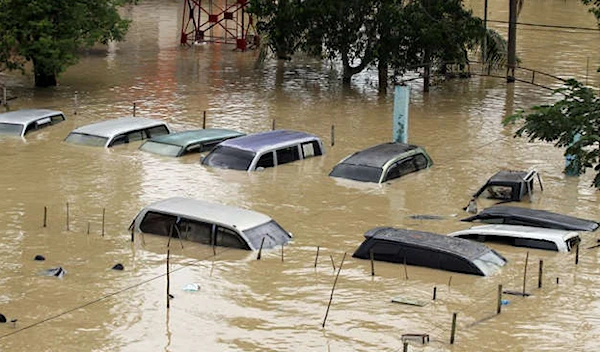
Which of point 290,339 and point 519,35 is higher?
point 519,35

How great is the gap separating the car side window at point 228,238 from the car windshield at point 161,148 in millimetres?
7967

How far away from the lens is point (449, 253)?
762 inches

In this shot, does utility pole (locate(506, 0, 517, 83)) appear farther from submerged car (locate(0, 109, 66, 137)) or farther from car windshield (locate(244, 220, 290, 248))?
→ car windshield (locate(244, 220, 290, 248))

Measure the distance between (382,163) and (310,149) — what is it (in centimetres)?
277

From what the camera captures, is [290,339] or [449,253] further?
[449,253]

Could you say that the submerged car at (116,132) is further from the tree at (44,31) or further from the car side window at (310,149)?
the tree at (44,31)

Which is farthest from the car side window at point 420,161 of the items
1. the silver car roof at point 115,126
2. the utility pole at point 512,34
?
the utility pole at point 512,34

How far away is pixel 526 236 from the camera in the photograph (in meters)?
21.0

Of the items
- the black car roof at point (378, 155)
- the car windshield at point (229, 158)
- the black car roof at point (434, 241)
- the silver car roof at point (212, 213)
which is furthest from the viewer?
the car windshield at point (229, 158)

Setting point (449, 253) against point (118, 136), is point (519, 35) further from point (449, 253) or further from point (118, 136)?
point (449, 253)

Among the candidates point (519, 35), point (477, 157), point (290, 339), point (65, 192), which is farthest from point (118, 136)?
point (519, 35)

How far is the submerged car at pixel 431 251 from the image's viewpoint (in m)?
19.3

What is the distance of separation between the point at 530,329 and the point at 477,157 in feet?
41.7

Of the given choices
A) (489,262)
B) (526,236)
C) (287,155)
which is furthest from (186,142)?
(489,262)
